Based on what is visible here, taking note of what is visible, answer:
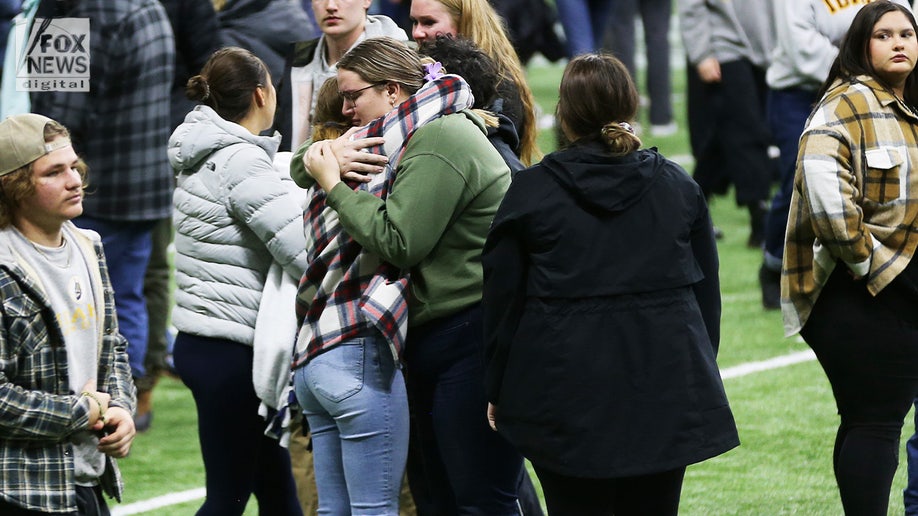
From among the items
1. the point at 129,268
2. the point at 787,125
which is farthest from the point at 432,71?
the point at 787,125

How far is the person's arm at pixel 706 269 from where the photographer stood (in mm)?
3709

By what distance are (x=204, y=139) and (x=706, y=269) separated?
4.99 ft

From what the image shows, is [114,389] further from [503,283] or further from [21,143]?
[503,283]

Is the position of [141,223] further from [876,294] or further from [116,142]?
[876,294]

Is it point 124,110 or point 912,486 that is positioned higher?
point 124,110

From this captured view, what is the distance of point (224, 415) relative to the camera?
4359 millimetres

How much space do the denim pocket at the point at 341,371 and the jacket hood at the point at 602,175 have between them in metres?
0.70

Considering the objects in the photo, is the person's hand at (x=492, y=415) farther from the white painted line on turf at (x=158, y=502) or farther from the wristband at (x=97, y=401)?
the white painted line on turf at (x=158, y=502)

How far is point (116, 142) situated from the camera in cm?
621

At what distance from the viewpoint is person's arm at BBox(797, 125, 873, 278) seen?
4.16 m

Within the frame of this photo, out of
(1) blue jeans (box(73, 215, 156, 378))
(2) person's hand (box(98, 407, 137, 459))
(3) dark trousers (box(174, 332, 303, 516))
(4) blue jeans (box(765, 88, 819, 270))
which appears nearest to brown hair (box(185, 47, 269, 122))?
(3) dark trousers (box(174, 332, 303, 516))

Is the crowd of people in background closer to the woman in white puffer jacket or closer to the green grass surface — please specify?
the woman in white puffer jacket

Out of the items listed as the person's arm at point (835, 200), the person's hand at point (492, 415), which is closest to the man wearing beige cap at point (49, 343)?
the person's hand at point (492, 415)

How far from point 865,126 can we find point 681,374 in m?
1.14
